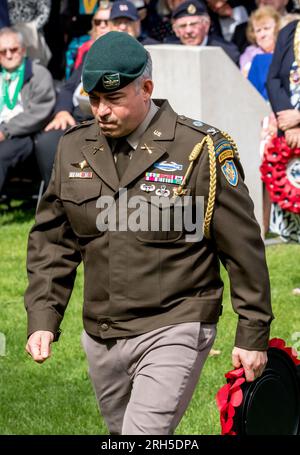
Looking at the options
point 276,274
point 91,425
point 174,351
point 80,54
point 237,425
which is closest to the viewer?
point 174,351

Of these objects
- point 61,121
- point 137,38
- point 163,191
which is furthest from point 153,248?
point 137,38

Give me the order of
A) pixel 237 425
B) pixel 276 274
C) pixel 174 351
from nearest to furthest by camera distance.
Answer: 1. pixel 174 351
2. pixel 237 425
3. pixel 276 274

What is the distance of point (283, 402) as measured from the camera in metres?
5.40

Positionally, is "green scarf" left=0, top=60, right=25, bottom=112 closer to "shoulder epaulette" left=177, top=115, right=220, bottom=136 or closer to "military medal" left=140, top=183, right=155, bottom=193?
"shoulder epaulette" left=177, top=115, right=220, bottom=136

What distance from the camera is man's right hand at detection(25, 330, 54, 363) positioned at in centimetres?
498

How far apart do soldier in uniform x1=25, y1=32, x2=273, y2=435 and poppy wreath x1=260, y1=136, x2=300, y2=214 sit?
5.68 metres

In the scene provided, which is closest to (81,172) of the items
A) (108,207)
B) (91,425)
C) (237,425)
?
(108,207)

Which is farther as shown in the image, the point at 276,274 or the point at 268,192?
the point at 268,192

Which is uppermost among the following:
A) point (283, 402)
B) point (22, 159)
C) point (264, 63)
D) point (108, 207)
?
point (108, 207)

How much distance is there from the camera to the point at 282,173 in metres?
10.7

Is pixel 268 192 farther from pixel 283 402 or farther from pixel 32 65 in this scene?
pixel 283 402

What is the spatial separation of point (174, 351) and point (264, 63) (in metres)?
7.28

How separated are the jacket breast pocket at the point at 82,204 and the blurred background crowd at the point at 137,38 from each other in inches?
213

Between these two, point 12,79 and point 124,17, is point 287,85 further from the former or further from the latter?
point 12,79
